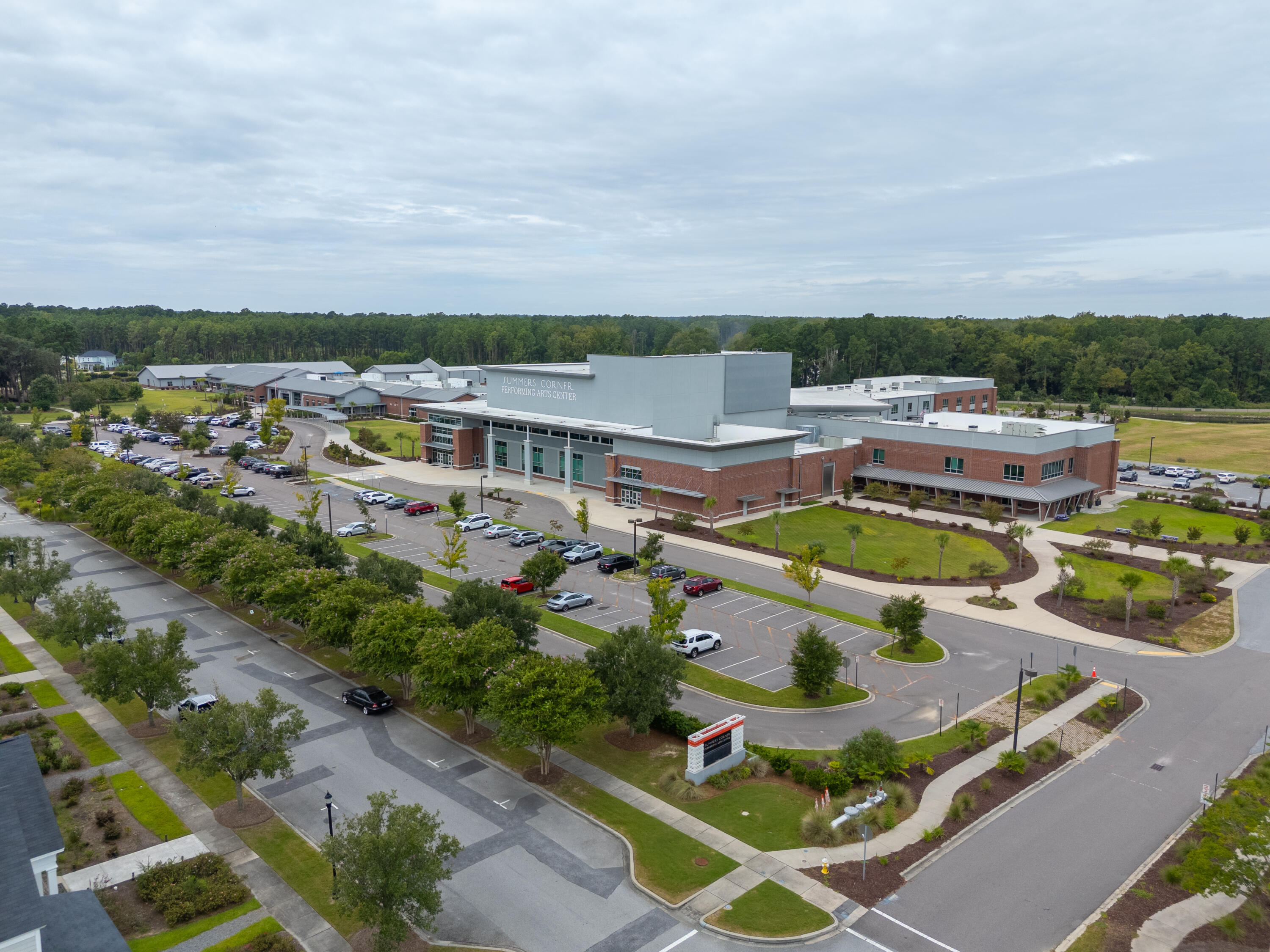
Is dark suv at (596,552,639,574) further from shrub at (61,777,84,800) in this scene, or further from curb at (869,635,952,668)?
shrub at (61,777,84,800)

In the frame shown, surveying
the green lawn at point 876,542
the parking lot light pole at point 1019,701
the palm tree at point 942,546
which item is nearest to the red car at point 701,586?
the green lawn at point 876,542

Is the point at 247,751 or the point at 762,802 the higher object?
the point at 247,751

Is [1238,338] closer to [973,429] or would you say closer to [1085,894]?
[973,429]

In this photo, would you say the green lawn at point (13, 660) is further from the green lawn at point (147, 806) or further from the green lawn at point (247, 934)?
the green lawn at point (247, 934)

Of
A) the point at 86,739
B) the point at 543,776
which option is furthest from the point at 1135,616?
the point at 86,739

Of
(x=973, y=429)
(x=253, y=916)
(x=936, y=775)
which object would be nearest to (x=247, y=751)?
(x=253, y=916)
